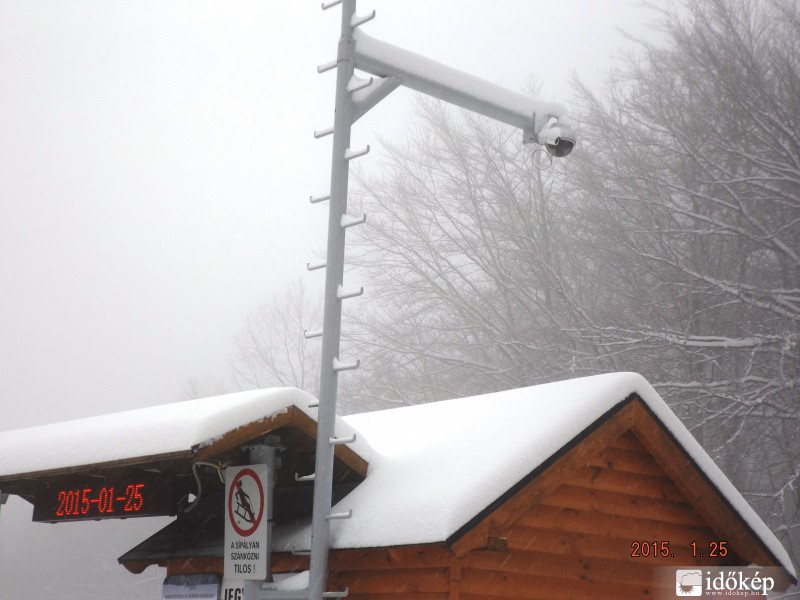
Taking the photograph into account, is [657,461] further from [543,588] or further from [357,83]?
[357,83]

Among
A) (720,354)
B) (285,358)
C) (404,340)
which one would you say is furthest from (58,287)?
(720,354)

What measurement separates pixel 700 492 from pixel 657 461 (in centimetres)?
46

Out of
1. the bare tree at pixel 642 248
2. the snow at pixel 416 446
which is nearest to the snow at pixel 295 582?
the snow at pixel 416 446

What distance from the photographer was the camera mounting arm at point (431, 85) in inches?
284

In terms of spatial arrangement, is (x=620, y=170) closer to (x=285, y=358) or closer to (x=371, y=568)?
(x=371, y=568)

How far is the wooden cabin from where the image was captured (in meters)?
6.96

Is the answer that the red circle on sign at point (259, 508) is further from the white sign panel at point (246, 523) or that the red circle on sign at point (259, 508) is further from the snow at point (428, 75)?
the snow at point (428, 75)

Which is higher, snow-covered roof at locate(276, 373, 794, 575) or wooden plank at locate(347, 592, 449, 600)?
snow-covered roof at locate(276, 373, 794, 575)

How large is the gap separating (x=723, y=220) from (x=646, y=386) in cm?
1291

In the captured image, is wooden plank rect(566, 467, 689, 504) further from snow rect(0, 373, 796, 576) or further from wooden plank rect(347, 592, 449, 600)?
wooden plank rect(347, 592, 449, 600)

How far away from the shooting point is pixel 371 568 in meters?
7.47

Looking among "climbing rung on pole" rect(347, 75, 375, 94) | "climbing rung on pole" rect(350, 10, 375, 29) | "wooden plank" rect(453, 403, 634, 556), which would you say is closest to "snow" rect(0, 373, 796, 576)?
"wooden plank" rect(453, 403, 634, 556)

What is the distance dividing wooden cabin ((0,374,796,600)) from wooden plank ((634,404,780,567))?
0.01m

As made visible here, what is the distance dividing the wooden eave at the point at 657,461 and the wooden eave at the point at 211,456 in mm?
1357
